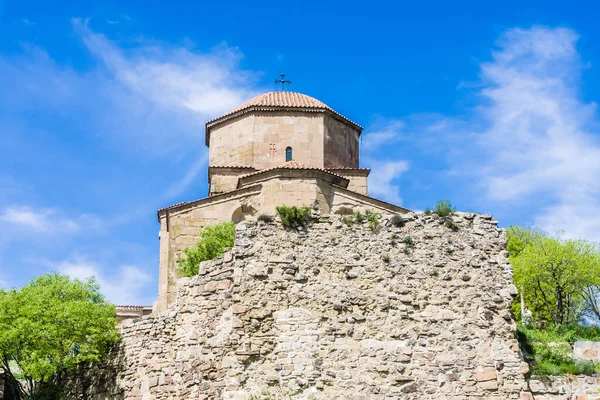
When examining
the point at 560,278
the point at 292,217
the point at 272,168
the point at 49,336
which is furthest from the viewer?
the point at 560,278

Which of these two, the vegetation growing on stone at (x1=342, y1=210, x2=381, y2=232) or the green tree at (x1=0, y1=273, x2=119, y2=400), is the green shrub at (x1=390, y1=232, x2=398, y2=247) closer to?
the vegetation growing on stone at (x1=342, y1=210, x2=381, y2=232)

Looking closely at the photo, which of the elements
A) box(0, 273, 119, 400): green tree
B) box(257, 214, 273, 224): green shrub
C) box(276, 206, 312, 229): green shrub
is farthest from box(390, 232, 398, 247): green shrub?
box(0, 273, 119, 400): green tree

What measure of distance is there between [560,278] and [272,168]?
10.5 m

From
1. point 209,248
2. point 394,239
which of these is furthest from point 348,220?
point 209,248

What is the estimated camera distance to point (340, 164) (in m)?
29.9

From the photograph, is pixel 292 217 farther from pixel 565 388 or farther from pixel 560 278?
pixel 560 278

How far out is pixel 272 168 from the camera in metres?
25.6

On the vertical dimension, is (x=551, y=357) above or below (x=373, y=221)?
below

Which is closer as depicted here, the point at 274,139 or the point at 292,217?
the point at 292,217

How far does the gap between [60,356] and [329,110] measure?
52.2ft

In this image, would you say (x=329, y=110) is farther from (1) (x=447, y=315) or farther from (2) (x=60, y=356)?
(1) (x=447, y=315)

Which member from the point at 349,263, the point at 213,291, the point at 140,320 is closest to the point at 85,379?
the point at 140,320


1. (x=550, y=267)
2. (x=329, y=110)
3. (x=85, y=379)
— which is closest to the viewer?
(x=85, y=379)

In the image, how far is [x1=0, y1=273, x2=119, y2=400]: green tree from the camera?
16.2 m
